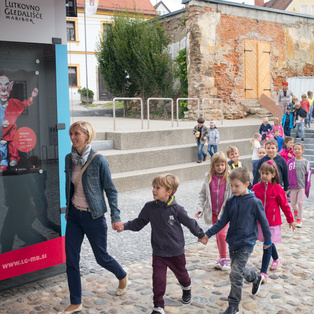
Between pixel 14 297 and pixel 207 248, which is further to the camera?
pixel 207 248

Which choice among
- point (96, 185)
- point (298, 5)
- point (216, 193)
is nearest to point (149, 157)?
point (216, 193)

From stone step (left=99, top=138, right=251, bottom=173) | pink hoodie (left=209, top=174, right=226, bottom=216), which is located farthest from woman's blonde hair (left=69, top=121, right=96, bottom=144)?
stone step (left=99, top=138, right=251, bottom=173)

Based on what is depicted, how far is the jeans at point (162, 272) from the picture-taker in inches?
163

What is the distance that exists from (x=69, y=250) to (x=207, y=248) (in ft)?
8.28

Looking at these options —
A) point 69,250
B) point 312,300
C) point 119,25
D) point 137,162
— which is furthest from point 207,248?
point 119,25

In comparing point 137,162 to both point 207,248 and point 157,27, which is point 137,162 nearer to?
point 207,248

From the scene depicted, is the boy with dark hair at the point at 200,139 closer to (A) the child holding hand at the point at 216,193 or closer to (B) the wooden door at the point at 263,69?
(A) the child holding hand at the point at 216,193

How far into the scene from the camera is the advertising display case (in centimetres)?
470

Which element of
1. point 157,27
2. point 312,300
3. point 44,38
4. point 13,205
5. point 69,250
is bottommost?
point 312,300

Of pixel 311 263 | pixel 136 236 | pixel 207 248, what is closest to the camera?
pixel 311 263

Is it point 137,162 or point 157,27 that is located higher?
point 157,27

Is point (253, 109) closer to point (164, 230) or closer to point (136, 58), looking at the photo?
Result: point (136, 58)

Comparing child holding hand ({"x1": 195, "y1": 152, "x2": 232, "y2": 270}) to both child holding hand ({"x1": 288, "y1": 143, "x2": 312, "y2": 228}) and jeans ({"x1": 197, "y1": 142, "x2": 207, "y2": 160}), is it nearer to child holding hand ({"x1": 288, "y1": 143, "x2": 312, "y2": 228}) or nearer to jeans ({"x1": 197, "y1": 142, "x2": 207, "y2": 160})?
child holding hand ({"x1": 288, "y1": 143, "x2": 312, "y2": 228})

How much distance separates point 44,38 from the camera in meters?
4.94
